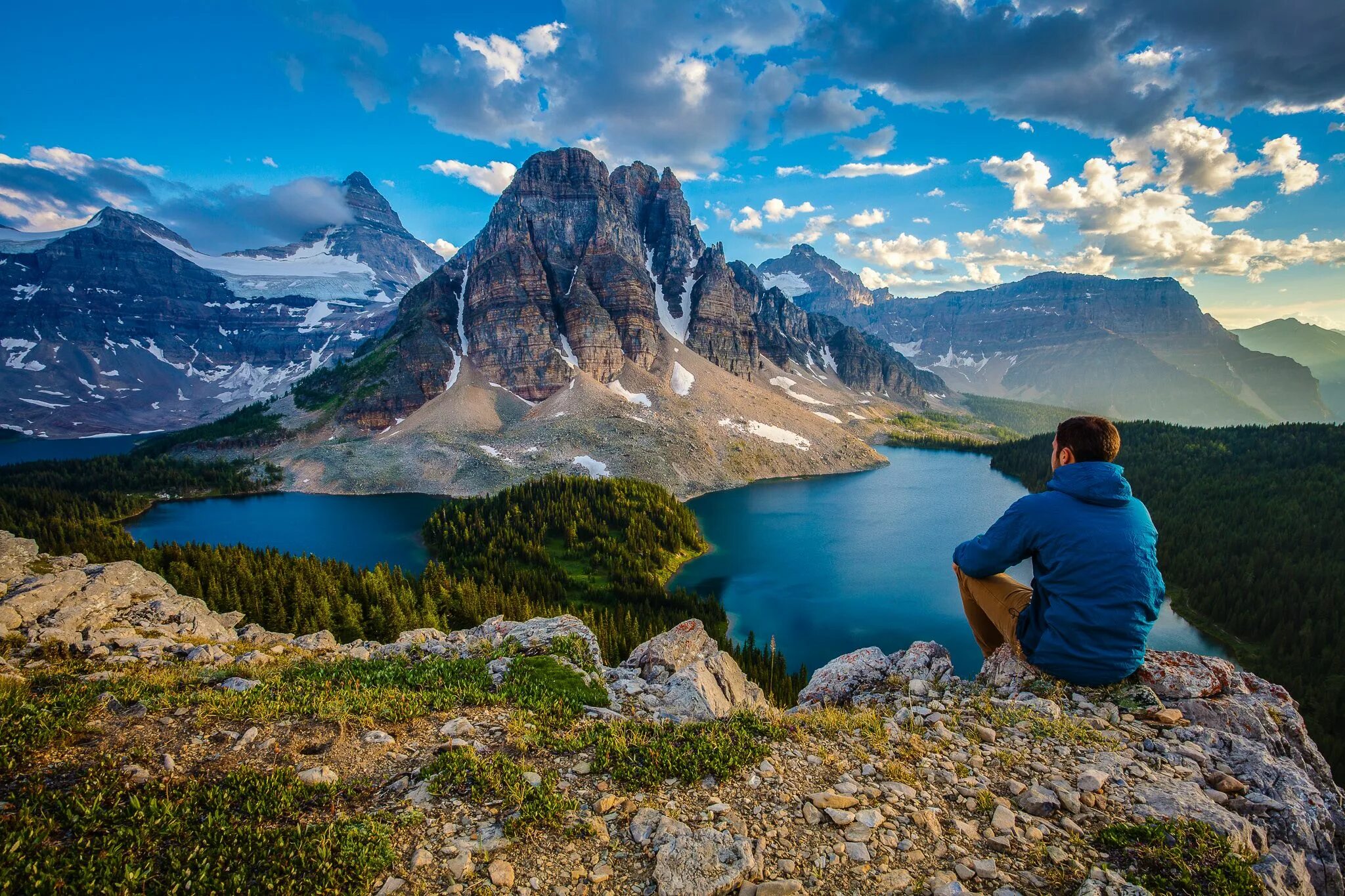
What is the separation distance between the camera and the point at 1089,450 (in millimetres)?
6086

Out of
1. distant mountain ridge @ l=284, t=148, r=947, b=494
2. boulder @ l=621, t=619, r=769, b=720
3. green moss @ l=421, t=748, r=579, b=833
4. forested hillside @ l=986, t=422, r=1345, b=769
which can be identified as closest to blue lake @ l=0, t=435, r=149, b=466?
distant mountain ridge @ l=284, t=148, r=947, b=494

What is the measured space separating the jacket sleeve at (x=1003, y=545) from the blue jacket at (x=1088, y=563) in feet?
0.04

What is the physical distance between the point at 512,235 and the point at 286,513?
7529 cm

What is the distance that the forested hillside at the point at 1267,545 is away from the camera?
3316 centimetres

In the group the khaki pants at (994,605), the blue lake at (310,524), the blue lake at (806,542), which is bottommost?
the blue lake at (310,524)

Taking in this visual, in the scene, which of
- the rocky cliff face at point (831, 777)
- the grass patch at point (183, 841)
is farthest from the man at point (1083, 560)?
the grass patch at point (183, 841)

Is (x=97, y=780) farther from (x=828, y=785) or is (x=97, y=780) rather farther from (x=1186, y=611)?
(x=1186, y=611)

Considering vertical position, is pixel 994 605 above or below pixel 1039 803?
above

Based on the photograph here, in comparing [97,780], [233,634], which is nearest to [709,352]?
[233,634]

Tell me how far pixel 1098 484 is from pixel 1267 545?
212 ft

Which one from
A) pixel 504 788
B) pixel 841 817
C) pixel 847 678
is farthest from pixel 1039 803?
pixel 847 678

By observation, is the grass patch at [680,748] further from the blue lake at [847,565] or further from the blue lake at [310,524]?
the blue lake at [310,524]

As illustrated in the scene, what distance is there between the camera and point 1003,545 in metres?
6.30

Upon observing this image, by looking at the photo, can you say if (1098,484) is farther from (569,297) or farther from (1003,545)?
(569,297)
